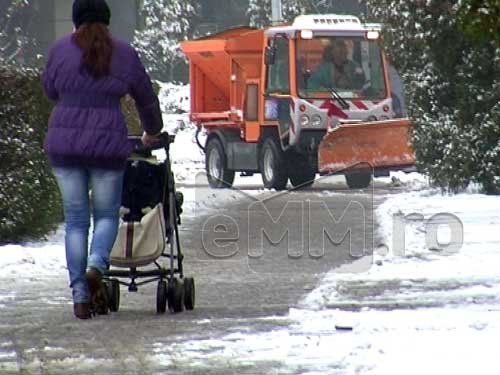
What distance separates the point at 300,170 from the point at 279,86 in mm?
1496

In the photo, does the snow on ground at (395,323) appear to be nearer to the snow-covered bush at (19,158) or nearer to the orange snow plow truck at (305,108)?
the snow-covered bush at (19,158)

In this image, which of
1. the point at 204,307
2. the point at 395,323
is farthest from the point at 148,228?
the point at 395,323

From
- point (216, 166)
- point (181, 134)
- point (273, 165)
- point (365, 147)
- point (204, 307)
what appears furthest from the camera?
point (181, 134)

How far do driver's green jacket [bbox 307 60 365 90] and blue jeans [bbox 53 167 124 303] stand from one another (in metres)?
16.7

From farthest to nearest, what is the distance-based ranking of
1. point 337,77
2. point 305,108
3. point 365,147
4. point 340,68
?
1. point 340,68
2. point 337,77
3. point 305,108
4. point 365,147

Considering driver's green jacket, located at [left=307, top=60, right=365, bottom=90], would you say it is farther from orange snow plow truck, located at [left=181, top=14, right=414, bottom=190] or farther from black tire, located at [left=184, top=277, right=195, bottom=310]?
black tire, located at [left=184, top=277, right=195, bottom=310]

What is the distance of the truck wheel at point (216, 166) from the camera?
27692 millimetres

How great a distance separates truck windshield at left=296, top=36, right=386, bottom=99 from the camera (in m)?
26.3

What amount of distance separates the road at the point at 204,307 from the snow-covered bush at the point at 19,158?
1.45 metres

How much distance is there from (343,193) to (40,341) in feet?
50.2

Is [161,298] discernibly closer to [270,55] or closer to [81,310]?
[81,310]

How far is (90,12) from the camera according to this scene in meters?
9.66

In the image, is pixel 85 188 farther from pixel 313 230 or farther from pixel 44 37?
pixel 44 37

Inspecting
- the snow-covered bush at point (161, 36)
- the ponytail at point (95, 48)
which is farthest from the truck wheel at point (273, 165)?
the snow-covered bush at point (161, 36)
